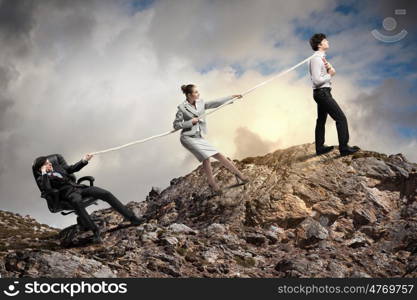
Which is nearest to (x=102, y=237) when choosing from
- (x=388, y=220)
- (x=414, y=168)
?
(x=388, y=220)

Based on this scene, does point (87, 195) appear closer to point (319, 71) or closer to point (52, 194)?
point (52, 194)

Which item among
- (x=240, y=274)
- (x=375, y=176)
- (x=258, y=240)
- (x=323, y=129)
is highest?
(x=323, y=129)

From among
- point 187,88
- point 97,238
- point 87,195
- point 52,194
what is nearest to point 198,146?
point 187,88

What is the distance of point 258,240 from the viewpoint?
598 inches

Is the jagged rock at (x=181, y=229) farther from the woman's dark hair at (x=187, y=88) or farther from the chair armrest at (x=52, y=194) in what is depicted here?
the woman's dark hair at (x=187, y=88)

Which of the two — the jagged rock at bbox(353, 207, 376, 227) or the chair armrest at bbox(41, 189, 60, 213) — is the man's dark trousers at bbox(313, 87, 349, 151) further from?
the chair armrest at bbox(41, 189, 60, 213)

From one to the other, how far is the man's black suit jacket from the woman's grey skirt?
258 centimetres

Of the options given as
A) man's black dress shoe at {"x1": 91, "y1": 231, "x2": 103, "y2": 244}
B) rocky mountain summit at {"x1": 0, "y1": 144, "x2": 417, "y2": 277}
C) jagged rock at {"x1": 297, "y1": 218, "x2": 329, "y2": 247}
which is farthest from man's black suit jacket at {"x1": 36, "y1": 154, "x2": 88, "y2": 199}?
jagged rock at {"x1": 297, "y1": 218, "x2": 329, "y2": 247}

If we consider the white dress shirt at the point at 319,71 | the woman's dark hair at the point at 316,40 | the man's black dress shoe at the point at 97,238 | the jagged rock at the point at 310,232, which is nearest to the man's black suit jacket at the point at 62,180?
the man's black dress shoe at the point at 97,238

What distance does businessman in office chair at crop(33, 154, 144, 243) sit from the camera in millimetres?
13297

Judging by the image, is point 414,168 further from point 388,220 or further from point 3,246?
point 3,246

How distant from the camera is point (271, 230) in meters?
15.6

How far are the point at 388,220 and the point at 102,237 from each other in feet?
26.1

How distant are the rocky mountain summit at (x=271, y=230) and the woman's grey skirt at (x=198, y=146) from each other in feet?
7.53
